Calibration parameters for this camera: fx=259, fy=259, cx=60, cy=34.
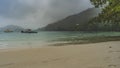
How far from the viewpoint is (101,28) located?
139m

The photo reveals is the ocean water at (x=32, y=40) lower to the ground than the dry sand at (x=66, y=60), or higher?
lower

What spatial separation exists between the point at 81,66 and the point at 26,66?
75.2 inches

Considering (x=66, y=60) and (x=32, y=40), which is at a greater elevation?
(x=66, y=60)

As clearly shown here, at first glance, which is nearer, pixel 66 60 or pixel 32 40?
pixel 66 60

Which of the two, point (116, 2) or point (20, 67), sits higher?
point (116, 2)

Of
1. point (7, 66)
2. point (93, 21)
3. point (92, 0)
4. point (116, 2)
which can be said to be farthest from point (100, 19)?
point (7, 66)

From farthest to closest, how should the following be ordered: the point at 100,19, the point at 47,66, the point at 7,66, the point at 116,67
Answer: the point at 100,19
the point at 7,66
the point at 47,66
the point at 116,67

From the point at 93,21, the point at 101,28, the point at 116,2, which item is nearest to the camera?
the point at 116,2

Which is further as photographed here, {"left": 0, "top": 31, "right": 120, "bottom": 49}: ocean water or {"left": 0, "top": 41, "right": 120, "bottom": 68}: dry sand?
{"left": 0, "top": 31, "right": 120, "bottom": 49}: ocean water

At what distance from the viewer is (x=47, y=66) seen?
8.61 m

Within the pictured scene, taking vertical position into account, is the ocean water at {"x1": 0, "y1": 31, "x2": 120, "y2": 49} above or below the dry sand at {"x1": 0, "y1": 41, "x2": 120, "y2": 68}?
below

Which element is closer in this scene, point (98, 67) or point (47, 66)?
point (98, 67)

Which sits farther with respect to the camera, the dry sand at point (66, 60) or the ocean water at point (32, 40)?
the ocean water at point (32, 40)

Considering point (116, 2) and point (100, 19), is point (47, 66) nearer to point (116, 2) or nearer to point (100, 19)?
point (116, 2)
